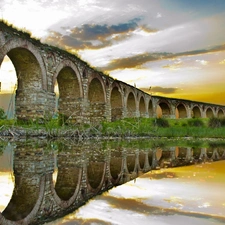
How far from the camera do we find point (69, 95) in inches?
757

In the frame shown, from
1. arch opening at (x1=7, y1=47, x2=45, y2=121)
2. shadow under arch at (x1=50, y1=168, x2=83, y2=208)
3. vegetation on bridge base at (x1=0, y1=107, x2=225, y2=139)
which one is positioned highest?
arch opening at (x1=7, y1=47, x2=45, y2=121)

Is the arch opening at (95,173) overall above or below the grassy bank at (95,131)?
below

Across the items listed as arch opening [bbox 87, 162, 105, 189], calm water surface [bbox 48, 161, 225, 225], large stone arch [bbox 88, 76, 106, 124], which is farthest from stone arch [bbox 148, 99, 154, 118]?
calm water surface [bbox 48, 161, 225, 225]

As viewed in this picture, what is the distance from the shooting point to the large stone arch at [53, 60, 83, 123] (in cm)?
1883

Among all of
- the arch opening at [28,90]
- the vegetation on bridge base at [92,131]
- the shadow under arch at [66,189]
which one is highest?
the arch opening at [28,90]

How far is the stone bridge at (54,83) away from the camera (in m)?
14.2

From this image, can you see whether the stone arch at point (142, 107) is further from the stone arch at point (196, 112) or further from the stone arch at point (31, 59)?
the stone arch at point (31, 59)

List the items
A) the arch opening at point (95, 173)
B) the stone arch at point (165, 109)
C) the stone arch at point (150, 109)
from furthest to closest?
the stone arch at point (165, 109) → the stone arch at point (150, 109) → the arch opening at point (95, 173)

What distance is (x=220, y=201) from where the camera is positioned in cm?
268

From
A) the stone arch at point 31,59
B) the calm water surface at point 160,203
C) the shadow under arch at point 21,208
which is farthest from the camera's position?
the stone arch at point 31,59

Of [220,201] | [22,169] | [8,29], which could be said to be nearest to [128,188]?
→ [220,201]

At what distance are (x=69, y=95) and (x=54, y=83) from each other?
10.2 feet

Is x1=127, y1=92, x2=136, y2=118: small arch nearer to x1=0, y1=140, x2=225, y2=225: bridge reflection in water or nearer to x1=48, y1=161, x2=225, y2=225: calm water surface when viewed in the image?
x1=0, y1=140, x2=225, y2=225: bridge reflection in water

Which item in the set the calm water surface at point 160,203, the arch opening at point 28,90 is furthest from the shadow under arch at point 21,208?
the arch opening at point 28,90
